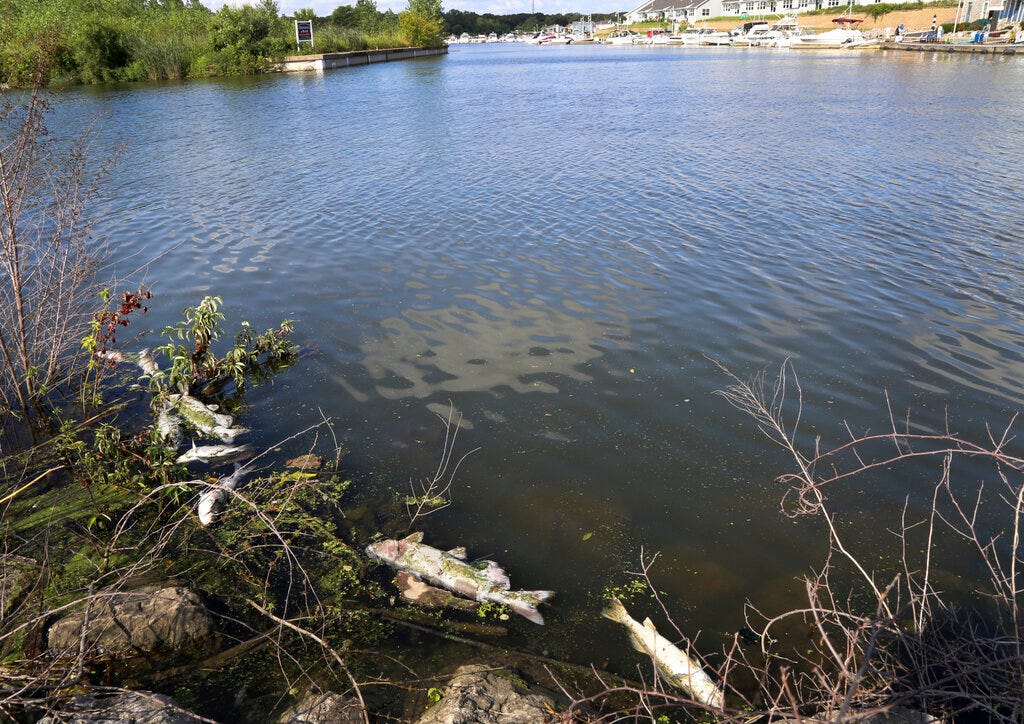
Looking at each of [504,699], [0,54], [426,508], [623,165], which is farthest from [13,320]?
[623,165]

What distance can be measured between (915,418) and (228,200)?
47.4 feet

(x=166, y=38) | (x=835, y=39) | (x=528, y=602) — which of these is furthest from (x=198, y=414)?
(x=835, y=39)

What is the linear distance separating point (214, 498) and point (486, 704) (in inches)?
123

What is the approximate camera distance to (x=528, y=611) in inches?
179

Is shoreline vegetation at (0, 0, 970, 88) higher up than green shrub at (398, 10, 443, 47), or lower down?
lower down

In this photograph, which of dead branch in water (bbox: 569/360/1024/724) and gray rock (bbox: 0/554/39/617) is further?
gray rock (bbox: 0/554/39/617)

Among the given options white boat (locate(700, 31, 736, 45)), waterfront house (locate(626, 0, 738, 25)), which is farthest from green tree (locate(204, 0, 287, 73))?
waterfront house (locate(626, 0, 738, 25))

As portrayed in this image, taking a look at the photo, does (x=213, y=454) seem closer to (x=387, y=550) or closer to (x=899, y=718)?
(x=387, y=550)

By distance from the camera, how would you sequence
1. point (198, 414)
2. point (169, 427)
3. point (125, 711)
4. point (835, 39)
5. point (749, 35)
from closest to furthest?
1. point (125, 711)
2. point (169, 427)
3. point (198, 414)
4. point (835, 39)
5. point (749, 35)

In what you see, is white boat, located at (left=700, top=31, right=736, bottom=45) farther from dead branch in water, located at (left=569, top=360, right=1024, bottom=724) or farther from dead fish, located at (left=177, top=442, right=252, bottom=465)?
dead fish, located at (left=177, top=442, right=252, bottom=465)

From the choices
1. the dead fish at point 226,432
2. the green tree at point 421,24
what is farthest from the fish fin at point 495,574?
the green tree at point 421,24

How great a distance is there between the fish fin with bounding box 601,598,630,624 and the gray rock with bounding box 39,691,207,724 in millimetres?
2610

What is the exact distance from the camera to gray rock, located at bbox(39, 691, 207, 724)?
3.24 m

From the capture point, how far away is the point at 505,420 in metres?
6.87
